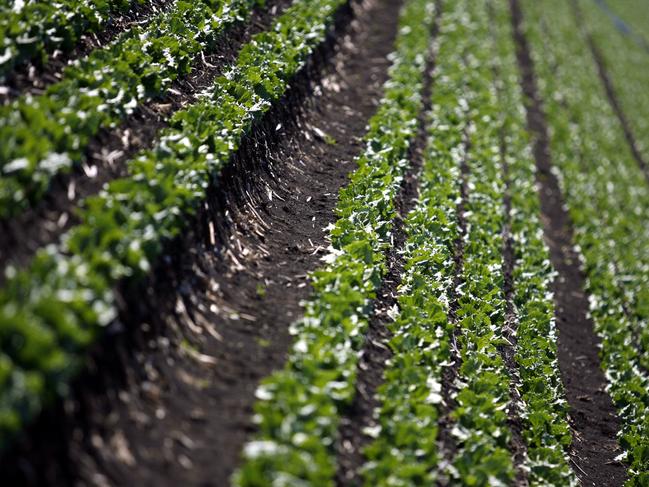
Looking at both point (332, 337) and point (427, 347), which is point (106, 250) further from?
point (427, 347)

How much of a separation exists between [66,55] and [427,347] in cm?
402

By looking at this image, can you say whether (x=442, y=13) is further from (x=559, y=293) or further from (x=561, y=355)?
(x=561, y=355)

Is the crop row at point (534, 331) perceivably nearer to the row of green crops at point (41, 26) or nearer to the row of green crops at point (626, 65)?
the row of green crops at point (41, 26)

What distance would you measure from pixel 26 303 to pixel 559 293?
767cm

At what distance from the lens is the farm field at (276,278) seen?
441 centimetres

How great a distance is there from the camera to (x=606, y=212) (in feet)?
43.4

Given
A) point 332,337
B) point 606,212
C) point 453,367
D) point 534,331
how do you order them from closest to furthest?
point 332,337
point 453,367
point 534,331
point 606,212

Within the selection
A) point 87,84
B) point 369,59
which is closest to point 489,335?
point 87,84

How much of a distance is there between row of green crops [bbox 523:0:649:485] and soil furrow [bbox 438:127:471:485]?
214cm

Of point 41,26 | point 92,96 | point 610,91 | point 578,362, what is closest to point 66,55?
point 41,26

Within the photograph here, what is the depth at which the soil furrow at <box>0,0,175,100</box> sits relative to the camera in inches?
233

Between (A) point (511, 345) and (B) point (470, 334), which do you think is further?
(A) point (511, 345)

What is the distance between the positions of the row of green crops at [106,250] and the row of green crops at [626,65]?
13.9 meters

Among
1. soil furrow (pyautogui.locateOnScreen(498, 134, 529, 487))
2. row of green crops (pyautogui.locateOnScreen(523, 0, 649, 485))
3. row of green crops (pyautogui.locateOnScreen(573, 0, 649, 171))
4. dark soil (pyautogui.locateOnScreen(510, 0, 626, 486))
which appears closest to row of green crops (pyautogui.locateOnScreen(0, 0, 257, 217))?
soil furrow (pyautogui.locateOnScreen(498, 134, 529, 487))
